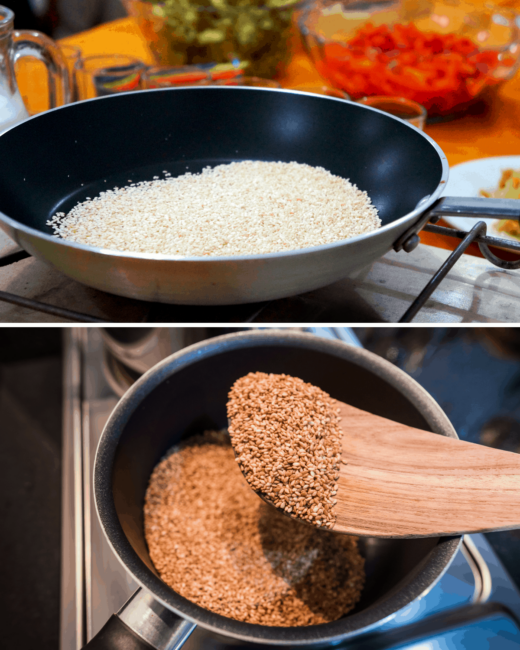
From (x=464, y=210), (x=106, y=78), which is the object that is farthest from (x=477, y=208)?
(x=106, y=78)

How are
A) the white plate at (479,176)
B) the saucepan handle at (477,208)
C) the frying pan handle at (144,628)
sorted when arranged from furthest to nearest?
the white plate at (479,176), the saucepan handle at (477,208), the frying pan handle at (144,628)

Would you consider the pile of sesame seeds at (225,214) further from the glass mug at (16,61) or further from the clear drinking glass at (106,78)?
the clear drinking glass at (106,78)

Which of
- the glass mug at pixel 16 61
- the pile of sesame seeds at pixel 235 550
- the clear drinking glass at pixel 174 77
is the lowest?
the pile of sesame seeds at pixel 235 550

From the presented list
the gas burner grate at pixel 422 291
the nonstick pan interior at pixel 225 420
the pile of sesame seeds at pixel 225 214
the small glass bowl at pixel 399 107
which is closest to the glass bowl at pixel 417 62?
the small glass bowl at pixel 399 107

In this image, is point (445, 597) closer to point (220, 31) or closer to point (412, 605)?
point (412, 605)

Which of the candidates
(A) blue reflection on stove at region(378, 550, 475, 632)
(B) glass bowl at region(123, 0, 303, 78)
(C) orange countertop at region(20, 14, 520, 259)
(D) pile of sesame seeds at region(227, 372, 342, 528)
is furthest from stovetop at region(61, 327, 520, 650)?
(B) glass bowl at region(123, 0, 303, 78)

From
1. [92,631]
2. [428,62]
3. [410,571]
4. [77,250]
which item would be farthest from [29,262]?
[428,62]

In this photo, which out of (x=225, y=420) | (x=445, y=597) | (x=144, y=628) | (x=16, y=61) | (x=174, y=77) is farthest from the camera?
(x=174, y=77)

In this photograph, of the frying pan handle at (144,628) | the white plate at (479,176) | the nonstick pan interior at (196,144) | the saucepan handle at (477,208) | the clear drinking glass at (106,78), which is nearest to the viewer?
the frying pan handle at (144,628)
